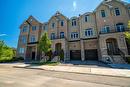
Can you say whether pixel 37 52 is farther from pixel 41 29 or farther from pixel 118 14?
pixel 118 14

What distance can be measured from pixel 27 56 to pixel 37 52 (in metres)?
4.06

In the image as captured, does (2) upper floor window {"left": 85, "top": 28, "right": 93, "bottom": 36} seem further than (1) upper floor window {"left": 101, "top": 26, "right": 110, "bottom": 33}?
Yes

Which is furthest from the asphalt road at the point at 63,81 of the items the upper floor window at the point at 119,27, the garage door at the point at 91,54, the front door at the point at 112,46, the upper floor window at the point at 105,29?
the upper floor window at the point at 119,27

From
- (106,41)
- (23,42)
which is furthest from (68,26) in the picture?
(23,42)

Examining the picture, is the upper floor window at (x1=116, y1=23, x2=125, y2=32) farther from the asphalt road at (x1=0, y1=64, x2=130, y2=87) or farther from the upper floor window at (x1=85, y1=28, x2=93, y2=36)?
the asphalt road at (x1=0, y1=64, x2=130, y2=87)

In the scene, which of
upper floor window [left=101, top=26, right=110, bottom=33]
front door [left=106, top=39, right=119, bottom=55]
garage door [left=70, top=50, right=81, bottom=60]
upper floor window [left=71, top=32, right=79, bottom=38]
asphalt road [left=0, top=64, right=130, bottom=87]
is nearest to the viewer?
asphalt road [left=0, top=64, right=130, bottom=87]

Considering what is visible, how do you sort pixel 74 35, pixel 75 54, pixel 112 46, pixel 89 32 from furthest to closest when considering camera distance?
pixel 74 35 → pixel 75 54 → pixel 89 32 → pixel 112 46

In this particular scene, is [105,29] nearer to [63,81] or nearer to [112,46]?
[112,46]

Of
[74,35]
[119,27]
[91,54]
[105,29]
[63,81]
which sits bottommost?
[63,81]

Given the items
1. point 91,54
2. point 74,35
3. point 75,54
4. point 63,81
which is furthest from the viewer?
point 74,35

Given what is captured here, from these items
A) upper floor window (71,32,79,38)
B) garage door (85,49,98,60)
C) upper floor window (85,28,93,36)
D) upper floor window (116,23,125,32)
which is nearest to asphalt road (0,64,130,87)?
garage door (85,49,98,60)

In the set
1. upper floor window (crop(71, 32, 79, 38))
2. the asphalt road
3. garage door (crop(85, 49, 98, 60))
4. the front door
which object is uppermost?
upper floor window (crop(71, 32, 79, 38))

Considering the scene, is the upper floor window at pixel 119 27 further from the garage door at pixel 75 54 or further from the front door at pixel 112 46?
the garage door at pixel 75 54

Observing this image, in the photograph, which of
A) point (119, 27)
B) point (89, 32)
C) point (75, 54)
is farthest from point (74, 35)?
point (119, 27)
